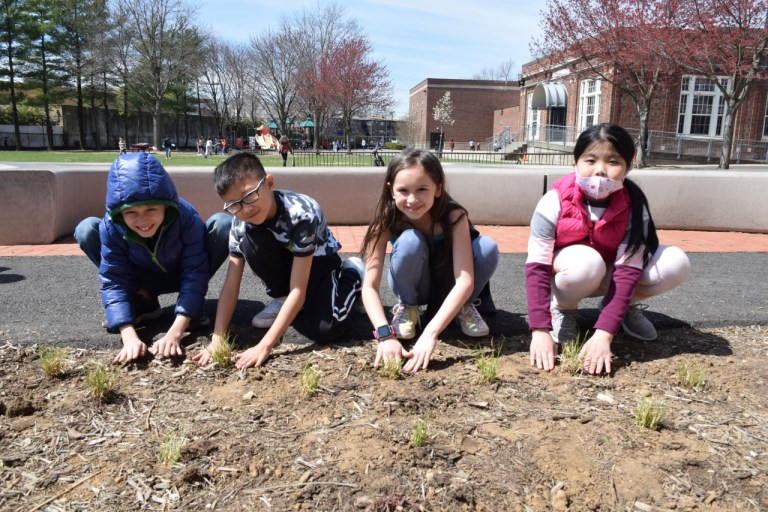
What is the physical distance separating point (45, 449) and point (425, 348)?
5.15 ft

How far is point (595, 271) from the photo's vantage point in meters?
2.74

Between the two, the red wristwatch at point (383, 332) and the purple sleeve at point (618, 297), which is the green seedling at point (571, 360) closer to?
the purple sleeve at point (618, 297)

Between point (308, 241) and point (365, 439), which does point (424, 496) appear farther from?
point (308, 241)

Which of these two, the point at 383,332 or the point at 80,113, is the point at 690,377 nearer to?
the point at 383,332

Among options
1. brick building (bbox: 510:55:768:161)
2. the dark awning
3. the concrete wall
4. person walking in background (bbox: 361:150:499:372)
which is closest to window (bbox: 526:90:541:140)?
the dark awning

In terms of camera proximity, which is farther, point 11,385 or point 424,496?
point 11,385

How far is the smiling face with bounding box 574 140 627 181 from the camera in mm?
2594

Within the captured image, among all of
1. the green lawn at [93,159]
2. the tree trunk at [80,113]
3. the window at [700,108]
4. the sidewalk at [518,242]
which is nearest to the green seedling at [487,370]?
the sidewalk at [518,242]

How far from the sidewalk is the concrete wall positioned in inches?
7.0

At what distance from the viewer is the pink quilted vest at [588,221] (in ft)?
8.97

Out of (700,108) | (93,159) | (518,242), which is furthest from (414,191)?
(700,108)

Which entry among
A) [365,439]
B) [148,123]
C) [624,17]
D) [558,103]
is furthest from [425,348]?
[148,123]

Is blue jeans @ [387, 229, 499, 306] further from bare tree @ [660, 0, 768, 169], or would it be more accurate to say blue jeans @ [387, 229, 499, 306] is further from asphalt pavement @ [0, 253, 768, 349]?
bare tree @ [660, 0, 768, 169]

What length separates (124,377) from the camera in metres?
2.61
